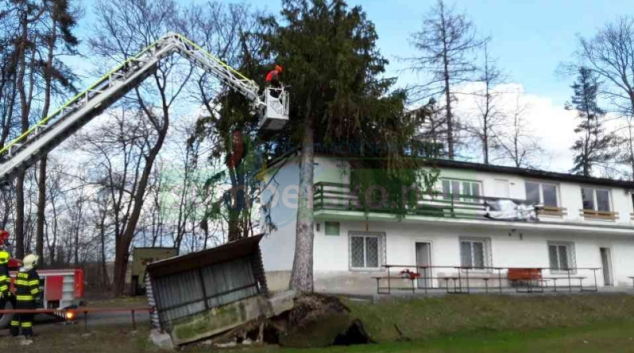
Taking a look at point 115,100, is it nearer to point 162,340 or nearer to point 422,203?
point 162,340

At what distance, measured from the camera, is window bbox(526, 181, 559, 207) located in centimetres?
2670

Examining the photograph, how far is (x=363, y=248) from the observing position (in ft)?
72.5

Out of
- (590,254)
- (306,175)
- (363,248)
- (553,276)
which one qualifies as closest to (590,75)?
(590,254)

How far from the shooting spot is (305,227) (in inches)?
736

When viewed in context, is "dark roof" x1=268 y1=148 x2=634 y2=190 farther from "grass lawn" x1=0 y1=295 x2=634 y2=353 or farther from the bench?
"grass lawn" x1=0 y1=295 x2=634 y2=353

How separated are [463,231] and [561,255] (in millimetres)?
6611

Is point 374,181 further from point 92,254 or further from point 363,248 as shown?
point 92,254

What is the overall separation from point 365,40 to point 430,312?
9.81m

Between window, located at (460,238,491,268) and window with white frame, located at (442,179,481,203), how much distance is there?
193 cm

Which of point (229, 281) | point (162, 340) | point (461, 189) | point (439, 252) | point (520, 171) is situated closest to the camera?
point (162, 340)

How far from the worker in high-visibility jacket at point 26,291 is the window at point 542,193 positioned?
2180 cm

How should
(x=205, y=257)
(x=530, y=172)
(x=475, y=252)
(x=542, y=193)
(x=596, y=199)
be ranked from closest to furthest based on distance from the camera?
(x=205, y=257) < (x=475, y=252) < (x=530, y=172) < (x=542, y=193) < (x=596, y=199)

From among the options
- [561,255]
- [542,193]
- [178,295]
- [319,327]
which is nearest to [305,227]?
[319,327]

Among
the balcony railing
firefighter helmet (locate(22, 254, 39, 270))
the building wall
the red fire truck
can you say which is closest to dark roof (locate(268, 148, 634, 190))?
the balcony railing
